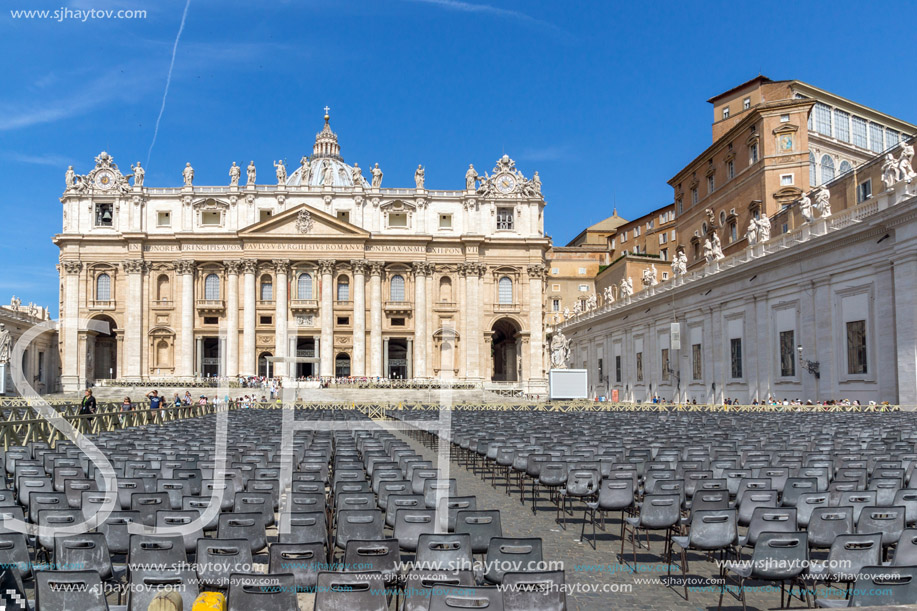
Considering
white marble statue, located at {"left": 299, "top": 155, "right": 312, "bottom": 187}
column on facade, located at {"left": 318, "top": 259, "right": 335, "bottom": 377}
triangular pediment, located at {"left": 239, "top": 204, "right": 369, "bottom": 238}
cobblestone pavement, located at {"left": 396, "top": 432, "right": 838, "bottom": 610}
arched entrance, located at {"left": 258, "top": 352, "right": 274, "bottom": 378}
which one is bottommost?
cobblestone pavement, located at {"left": 396, "top": 432, "right": 838, "bottom": 610}

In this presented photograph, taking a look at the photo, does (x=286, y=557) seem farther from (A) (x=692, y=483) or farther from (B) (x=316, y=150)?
(B) (x=316, y=150)

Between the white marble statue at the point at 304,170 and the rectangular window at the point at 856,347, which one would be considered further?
the white marble statue at the point at 304,170

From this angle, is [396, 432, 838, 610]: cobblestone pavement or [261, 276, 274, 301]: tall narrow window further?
[261, 276, 274, 301]: tall narrow window

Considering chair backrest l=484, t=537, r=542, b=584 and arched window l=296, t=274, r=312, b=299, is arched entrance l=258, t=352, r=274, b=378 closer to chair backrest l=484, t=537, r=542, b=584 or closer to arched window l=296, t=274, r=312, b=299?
arched window l=296, t=274, r=312, b=299

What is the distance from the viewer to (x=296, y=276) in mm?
74688

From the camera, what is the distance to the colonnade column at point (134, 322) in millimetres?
72375

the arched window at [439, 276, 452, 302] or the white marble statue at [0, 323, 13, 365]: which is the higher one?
the arched window at [439, 276, 452, 302]

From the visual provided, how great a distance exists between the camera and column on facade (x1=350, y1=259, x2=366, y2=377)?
72938mm

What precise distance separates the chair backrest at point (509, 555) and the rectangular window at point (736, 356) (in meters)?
39.6

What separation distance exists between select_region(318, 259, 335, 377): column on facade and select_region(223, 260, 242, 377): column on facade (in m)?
8.31

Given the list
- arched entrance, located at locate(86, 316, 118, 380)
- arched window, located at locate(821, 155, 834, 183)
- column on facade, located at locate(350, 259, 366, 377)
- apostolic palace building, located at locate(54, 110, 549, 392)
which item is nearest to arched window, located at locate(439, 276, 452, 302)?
apostolic palace building, located at locate(54, 110, 549, 392)

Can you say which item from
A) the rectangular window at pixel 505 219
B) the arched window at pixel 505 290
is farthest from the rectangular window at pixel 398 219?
the arched window at pixel 505 290

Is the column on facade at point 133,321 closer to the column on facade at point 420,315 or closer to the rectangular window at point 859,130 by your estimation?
Result: the column on facade at point 420,315

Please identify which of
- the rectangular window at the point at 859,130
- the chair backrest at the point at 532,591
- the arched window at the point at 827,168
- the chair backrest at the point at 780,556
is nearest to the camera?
the chair backrest at the point at 532,591
